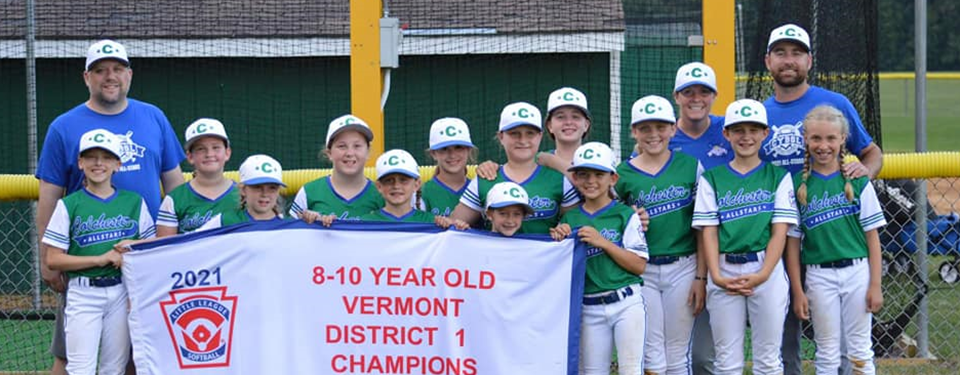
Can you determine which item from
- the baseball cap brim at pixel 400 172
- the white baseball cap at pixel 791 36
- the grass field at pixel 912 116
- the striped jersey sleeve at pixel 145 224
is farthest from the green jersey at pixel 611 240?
the grass field at pixel 912 116

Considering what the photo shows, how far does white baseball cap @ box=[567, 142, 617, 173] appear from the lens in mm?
5465

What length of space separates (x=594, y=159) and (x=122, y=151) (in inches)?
86.4

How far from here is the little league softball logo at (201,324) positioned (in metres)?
5.79

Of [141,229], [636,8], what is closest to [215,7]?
[636,8]

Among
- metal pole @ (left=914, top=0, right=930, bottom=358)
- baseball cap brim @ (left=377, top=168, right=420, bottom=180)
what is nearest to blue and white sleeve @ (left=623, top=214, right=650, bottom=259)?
baseball cap brim @ (left=377, top=168, right=420, bottom=180)

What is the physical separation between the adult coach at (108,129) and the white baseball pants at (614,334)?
212 cm

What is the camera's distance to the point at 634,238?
5.53 m

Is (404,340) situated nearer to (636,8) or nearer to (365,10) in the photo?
(365,10)

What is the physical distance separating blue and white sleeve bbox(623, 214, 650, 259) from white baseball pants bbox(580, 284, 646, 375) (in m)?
0.17

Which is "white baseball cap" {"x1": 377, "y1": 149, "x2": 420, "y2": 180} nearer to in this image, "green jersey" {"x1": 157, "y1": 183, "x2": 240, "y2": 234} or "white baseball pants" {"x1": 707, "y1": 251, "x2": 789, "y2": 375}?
"green jersey" {"x1": 157, "y1": 183, "x2": 240, "y2": 234}

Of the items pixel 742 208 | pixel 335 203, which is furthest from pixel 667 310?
pixel 335 203

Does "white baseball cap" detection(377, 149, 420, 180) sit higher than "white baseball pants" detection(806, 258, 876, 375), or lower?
higher

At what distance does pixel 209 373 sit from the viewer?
5812mm

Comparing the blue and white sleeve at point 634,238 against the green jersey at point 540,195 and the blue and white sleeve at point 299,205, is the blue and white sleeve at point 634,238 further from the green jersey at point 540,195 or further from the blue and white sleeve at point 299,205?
the blue and white sleeve at point 299,205
